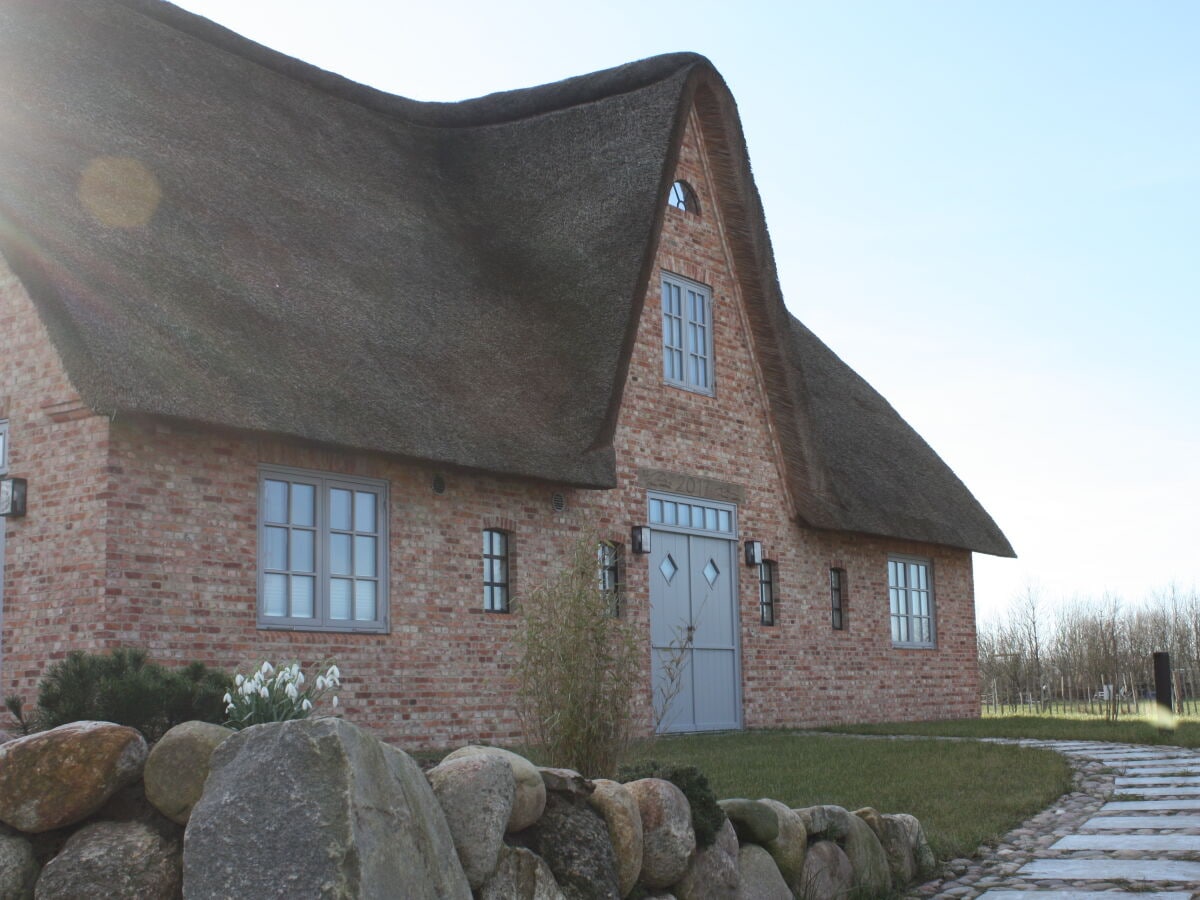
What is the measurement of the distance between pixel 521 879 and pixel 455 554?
7.80 meters

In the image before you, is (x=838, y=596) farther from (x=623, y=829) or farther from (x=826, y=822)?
(x=623, y=829)

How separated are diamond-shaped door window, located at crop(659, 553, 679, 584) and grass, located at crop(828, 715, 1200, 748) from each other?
2745 mm

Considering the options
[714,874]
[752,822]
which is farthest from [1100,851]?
[714,874]

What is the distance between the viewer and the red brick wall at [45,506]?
10023 mm

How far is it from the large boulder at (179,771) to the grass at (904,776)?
382 centimetres

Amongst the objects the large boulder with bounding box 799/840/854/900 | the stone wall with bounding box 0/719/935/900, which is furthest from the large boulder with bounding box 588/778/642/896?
the large boulder with bounding box 799/840/854/900

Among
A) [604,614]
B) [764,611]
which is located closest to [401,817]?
[604,614]

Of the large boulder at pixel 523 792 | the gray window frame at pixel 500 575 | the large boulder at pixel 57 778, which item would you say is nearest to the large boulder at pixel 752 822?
the large boulder at pixel 523 792

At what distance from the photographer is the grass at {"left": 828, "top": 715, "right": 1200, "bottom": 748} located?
14.2 m

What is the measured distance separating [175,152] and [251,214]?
34.2 inches

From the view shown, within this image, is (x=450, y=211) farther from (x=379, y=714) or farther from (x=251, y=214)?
(x=379, y=714)

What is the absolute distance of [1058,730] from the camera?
15539 mm

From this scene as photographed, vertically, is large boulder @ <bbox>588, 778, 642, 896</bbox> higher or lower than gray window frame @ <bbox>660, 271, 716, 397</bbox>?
lower

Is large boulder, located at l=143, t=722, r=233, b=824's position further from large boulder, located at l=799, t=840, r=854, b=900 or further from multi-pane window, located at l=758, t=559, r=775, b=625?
multi-pane window, located at l=758, t=559, r=775, b=625
